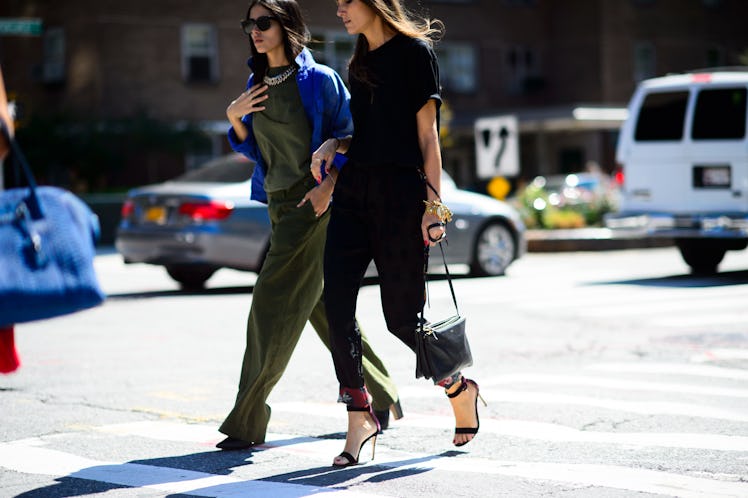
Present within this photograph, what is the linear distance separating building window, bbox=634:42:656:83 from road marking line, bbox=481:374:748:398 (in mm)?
39269

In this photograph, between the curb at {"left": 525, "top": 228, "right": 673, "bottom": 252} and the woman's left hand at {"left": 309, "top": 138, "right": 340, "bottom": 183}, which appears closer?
the woman's left hand at {"left": 309, "top": 138, "right": 340, "bottom": 183}

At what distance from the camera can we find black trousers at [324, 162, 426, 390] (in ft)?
17.7

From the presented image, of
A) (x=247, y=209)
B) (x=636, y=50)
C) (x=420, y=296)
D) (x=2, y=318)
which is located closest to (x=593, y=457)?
(x=420, y=296)

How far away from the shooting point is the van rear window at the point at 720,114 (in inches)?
585

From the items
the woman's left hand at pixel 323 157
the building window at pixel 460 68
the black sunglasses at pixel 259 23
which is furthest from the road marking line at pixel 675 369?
the building window at pixel 460 68

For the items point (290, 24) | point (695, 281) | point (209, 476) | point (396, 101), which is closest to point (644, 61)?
point (695, 281)

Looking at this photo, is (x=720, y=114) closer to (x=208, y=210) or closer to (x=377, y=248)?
(x=208, y=210)

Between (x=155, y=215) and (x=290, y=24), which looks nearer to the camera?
(x=290, y=24)

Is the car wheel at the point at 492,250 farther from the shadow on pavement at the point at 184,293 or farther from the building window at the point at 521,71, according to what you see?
the building window at the point at 521,71

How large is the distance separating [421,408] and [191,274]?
319 inches

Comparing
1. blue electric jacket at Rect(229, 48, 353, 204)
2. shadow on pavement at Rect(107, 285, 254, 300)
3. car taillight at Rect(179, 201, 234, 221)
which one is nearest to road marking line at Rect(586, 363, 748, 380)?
blue electric jacket at Rect(229, 48, 353, 204)

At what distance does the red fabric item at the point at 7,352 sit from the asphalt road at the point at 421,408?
1.65 ft

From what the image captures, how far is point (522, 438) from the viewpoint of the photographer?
5.97 m

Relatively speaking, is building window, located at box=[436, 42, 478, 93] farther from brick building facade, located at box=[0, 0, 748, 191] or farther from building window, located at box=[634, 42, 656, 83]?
building window, located at box=[634, 42, 656, 83]
